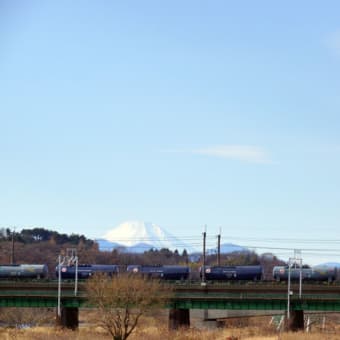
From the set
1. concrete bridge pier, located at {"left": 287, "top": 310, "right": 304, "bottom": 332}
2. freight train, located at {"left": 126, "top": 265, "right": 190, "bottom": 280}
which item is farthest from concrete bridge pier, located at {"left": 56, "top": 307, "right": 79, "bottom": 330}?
concrete bridge pier, located at {"left": 287, "top": 310, "right": 304, "bottom": 332}

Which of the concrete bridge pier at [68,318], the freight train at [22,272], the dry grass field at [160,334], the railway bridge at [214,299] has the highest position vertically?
the freight train at [22,272]

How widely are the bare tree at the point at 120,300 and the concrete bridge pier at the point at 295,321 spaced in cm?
1728

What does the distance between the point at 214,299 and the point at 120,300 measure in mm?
19130

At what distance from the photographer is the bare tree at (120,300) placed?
9512 cm

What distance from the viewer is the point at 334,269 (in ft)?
454

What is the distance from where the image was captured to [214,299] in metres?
→ 112

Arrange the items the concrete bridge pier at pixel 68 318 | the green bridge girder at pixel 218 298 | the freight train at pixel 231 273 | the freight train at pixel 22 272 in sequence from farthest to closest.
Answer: the freight train at pixel 22 272, the freight train at pixel 231 273, the concrete bridge pier at pixel 68 318, the green bridge girder at pixel 218 298

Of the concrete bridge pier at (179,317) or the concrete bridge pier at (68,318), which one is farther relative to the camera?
the concrete bridge pier at (179,317)

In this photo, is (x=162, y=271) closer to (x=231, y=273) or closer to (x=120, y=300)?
(x=231, y=273)

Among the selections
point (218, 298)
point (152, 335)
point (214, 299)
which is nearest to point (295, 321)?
point (218, 298)

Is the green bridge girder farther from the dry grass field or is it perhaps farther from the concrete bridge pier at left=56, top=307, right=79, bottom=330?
the dry grass field

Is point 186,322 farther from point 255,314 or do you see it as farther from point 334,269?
point 334,269

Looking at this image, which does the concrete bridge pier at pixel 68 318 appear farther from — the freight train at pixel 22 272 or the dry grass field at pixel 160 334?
the freight train at pixel 22 272

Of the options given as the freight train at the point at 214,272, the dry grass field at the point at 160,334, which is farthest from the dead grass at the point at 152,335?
the freight train at the point at 214,272
